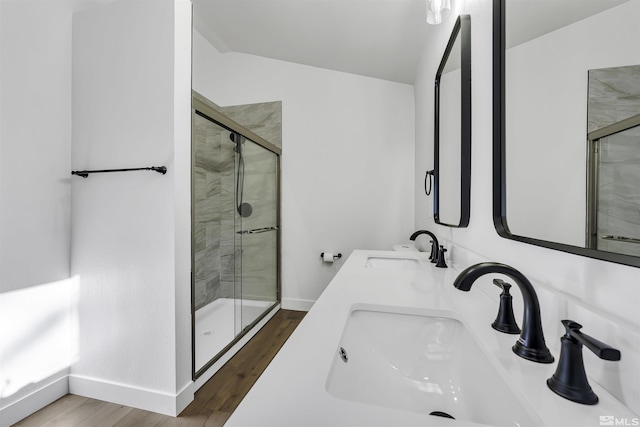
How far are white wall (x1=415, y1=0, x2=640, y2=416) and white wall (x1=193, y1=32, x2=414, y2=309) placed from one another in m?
1.28

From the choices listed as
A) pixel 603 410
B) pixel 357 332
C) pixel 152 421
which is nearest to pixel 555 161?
pixel 603 410

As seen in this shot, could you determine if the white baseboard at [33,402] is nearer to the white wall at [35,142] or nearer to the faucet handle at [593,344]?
the white wall at [35,142]

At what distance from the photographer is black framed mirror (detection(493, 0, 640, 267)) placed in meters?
0.44

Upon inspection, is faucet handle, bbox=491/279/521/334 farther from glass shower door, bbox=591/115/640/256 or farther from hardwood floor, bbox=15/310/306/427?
hardwood floor, bbox=15/310/306/427

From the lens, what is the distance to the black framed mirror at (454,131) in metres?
1.17

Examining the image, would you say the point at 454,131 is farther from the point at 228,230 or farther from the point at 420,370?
the point at 228,230

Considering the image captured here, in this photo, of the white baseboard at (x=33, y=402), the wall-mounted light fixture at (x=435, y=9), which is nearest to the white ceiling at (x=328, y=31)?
the wall-mounted light fixture at (x=435, y=9)

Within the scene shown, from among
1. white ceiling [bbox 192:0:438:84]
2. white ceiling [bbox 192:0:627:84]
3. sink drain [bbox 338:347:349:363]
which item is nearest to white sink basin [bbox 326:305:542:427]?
sink drain [bbox 338:347:349:363]

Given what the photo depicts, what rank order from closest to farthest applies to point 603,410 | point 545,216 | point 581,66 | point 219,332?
point 603,410
point 581,66
point 545,216
point 219,332

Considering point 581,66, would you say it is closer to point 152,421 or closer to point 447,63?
point 447,63

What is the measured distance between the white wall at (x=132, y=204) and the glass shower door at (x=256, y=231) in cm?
77

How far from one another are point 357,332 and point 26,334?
1704 millimetres

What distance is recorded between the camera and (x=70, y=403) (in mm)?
1482

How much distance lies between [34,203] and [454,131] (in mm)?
2139
